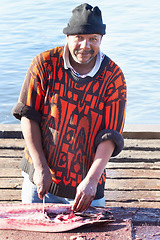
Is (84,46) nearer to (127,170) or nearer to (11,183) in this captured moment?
(11,183)

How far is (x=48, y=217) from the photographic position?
254 centimetres

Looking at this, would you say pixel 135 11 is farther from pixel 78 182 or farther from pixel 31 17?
pixel 78 182

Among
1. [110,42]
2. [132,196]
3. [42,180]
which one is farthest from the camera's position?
[110,42]

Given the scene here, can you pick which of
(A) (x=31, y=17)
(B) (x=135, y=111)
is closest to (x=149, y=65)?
(B) (x=135, y=111)

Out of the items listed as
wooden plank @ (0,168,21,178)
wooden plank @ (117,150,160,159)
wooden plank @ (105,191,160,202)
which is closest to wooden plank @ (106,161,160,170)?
wooden plank @ (117,150,160,159)

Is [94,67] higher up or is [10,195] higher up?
[94,67]

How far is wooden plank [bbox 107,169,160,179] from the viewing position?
4535 mm

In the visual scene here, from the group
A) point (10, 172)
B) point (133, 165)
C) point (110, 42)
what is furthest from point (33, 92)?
point (110, 42)

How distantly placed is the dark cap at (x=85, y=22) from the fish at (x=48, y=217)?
0.96 meters

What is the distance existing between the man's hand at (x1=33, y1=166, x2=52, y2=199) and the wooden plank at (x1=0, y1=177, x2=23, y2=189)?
1.73 m

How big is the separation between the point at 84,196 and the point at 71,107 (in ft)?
1.66

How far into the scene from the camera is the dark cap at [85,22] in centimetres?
254

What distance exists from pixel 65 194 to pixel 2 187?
167cm

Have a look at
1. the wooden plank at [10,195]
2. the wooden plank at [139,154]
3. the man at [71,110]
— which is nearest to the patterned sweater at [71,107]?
the man at [71,110]
